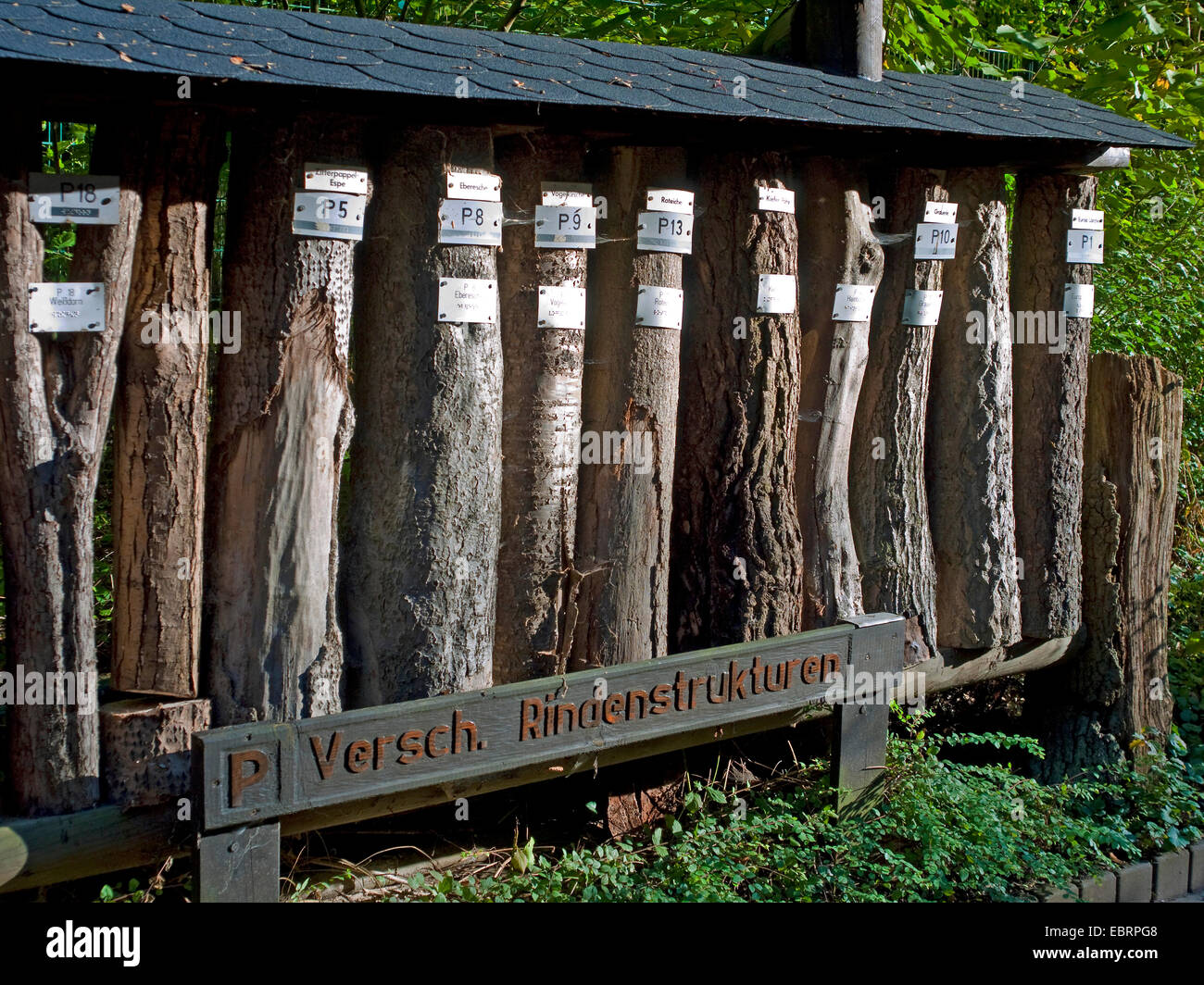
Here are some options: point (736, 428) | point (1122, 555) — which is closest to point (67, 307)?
point (736, 428)

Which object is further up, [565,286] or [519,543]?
[565,286]

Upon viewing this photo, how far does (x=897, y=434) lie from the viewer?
162 inches

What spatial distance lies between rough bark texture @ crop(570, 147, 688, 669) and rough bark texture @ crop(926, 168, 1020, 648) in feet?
3.94

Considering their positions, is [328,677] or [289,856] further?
[289,856]

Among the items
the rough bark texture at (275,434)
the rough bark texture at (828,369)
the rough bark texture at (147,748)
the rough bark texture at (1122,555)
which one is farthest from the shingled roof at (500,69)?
the rough bark texture at (147,748)

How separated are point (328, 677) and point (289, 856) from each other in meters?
0.73

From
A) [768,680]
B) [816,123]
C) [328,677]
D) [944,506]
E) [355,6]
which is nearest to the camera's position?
[328,677]

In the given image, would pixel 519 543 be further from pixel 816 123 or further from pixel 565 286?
pixel 816 123

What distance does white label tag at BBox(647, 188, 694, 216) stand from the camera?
3.58m

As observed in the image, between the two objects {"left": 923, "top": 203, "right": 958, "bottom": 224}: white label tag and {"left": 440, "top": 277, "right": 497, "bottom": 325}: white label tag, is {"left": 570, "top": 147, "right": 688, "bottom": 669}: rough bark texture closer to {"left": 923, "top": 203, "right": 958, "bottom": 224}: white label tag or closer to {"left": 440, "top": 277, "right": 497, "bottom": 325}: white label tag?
{"left": 440, "top": 277, "right": 497, "bottom": 325}: white label tag

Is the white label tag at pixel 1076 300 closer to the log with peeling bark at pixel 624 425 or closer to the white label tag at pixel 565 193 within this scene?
the log with peeling bark at pixel 624 425

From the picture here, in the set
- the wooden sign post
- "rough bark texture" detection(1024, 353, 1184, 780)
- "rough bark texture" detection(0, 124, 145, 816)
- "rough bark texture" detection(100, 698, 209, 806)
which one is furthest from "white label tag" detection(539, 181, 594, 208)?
"rough bark texture" detection(1024, 353, 1184, 780)
